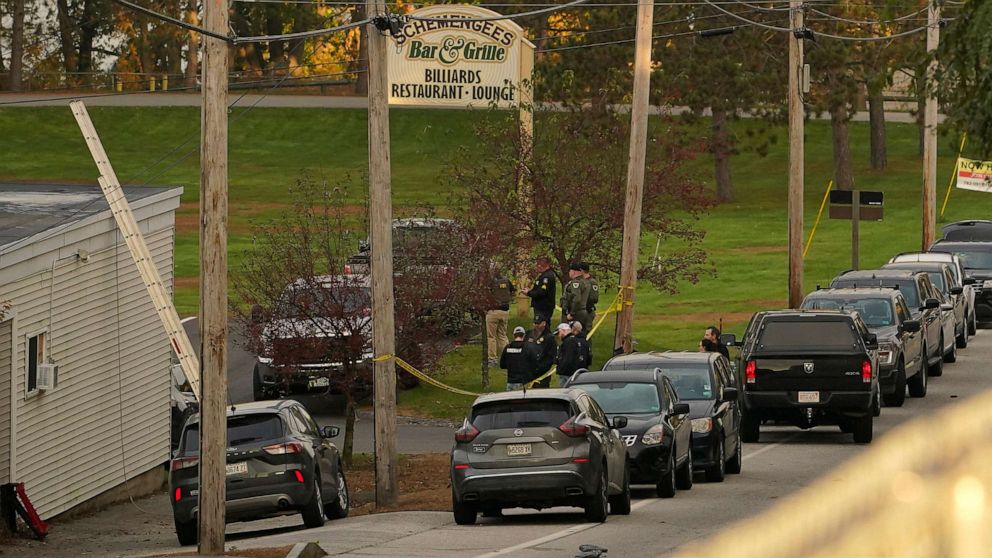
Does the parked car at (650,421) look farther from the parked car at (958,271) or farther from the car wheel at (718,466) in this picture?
the parked car at (958,271)

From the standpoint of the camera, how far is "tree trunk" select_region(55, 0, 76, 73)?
90375 mm

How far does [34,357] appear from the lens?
22469 mm

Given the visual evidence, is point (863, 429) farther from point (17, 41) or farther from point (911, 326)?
point (17, 41)

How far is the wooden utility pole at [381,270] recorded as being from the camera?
2123 centimetres

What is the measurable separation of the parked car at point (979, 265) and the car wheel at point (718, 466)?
2143 centimetres

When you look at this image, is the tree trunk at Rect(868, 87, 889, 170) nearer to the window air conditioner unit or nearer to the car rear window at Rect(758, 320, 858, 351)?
the car rear window at Rect(758, 320, 858, 351)

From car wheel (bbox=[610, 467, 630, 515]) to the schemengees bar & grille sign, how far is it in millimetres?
21662

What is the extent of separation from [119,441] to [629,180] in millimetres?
9569

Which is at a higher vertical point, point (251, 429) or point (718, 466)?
point (251, 429)

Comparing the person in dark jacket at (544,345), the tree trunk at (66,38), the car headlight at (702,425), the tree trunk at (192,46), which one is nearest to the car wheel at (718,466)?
the car headlight at (702,425)

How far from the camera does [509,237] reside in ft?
107

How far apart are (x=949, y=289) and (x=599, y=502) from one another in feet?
67.8

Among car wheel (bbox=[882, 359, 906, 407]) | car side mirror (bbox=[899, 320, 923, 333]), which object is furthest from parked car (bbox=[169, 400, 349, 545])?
car side mirror (bbox=[899, 320, 923, 333])

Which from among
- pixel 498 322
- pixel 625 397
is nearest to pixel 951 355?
pixel 498 322
